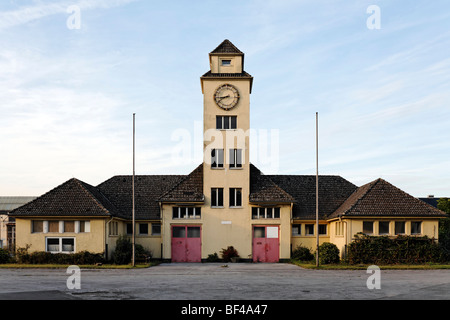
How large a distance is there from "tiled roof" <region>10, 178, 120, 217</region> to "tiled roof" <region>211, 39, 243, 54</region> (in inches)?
601

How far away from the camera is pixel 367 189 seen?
39938 mm

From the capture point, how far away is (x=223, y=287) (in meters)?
21.5

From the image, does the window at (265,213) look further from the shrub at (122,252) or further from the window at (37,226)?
the window at (37,226)

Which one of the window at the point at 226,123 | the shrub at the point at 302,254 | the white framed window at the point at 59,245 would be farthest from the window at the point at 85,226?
the shrub at the point at 302,254

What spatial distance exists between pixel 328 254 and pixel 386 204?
6186 millimetres

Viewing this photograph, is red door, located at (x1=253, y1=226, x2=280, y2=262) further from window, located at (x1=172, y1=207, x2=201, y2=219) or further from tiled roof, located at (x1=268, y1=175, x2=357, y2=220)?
window, located at (x1=172, y1=207, x2=201, y2=219)

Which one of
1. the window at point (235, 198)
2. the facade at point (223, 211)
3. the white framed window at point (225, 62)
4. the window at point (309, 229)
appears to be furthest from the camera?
the window at point (309, 229)

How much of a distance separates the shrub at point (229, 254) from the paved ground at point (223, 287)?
12.6 metres

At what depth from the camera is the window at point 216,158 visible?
41156mm

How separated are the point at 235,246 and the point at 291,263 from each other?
4.72 m

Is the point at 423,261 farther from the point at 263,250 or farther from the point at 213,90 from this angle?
the point at 213,90

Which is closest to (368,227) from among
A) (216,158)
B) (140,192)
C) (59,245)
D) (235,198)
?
(235,198)

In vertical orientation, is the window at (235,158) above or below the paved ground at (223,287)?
above
